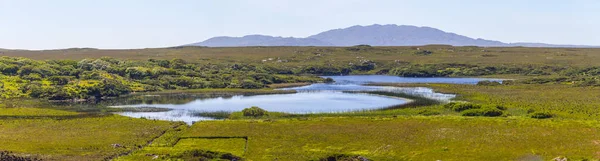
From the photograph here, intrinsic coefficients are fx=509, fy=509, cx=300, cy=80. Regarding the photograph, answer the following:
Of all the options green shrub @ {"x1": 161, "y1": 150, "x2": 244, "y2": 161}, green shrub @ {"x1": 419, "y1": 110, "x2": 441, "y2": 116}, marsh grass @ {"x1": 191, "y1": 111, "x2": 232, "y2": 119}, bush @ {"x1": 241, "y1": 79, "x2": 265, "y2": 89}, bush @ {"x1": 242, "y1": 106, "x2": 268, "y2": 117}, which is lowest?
bush @ {"x1": 241, "y1": 79, "x2": 265, "y2": 89}

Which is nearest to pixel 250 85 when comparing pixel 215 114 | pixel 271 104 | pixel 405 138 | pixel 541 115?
pixel 271 104

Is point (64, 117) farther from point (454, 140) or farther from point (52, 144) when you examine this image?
point (454, 140)

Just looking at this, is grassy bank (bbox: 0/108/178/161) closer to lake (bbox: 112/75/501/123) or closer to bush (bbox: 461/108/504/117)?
lake (bbox: 112/75/501/123)

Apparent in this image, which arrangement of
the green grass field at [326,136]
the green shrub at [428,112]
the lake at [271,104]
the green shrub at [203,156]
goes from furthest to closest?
the lake at [271,104] → the green shrub at [428,112] → the green grass field at [326,136] → the green shrub at [203,156]

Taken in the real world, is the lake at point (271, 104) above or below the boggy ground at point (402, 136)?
below

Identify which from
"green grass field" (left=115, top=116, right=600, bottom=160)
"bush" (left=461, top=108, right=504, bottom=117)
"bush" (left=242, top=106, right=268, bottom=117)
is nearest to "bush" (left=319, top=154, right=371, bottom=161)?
"green grass field" (left=115, top=116, right=600, bottom=160)

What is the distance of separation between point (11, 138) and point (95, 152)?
16421 millimetres

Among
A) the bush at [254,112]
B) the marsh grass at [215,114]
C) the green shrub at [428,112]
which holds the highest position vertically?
the bush at [254,112]

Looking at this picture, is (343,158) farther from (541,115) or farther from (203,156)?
(541,115)

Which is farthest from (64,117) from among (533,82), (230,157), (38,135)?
(533,82)

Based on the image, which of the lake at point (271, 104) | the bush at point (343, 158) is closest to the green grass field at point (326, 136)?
the bush at point (343, 158)

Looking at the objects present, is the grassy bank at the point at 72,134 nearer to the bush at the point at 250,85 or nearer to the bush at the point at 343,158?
the bush at the point at 343,158

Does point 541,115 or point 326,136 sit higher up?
point 541,115

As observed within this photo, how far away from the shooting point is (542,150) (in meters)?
55.0
